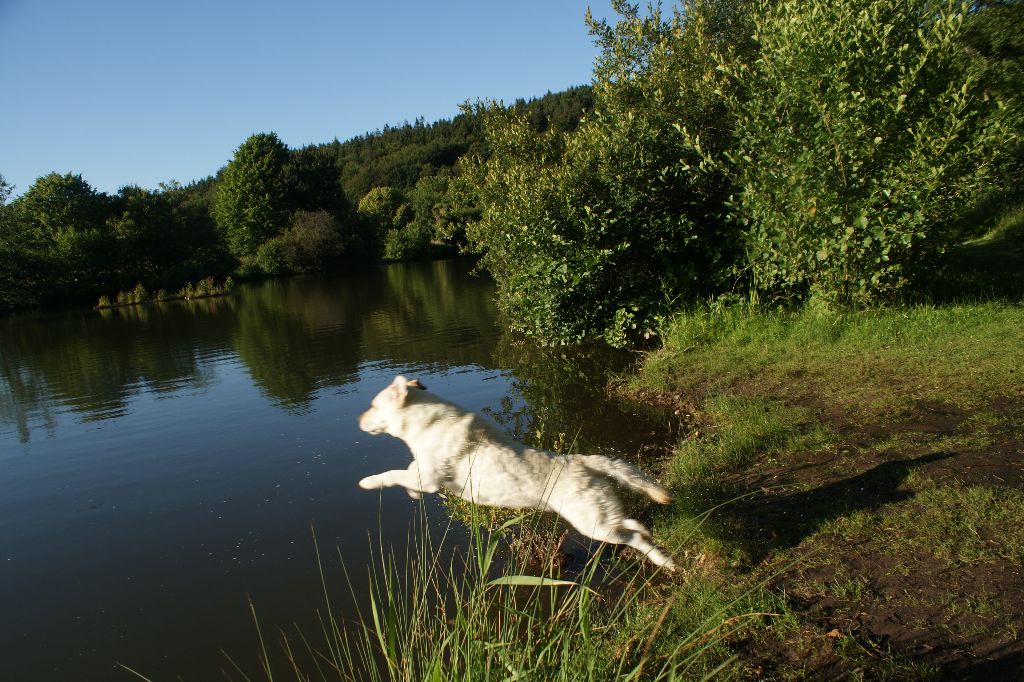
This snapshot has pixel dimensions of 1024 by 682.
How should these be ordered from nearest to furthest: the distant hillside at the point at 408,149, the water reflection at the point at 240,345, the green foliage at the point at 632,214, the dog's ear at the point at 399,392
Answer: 1. the dog's ear at the point at 399,392
2. the green foliage at the point at 632,214
3. the water reflection at the point at 240,345
4. the distant hillside at the point at 408,149

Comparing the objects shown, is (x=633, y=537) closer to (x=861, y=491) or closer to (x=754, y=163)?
(x=861, y=491)

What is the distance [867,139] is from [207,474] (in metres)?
11.7

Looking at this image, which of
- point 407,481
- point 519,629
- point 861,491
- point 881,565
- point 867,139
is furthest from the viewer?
point 867,139

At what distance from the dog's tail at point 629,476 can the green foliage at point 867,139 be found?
7.28 meters

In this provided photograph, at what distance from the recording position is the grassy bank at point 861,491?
3631 mm

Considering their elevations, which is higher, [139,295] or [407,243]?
[407,243]

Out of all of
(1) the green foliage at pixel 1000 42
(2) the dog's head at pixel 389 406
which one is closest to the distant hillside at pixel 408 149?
(1) the green foliage at pixel 1000 42

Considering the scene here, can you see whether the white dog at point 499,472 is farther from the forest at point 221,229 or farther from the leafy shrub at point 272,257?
the leafy shrub at point 272,257

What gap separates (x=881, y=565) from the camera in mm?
4266

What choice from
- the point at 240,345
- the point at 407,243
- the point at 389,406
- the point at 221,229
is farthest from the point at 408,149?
the point at 389,406

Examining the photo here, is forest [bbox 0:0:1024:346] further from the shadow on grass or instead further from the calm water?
the shadow on grass

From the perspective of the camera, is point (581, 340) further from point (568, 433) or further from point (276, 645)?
point (276, 645)

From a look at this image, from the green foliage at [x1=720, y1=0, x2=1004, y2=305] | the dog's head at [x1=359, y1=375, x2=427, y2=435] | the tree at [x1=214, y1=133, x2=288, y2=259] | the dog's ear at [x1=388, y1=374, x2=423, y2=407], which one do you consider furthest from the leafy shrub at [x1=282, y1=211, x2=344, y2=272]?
the dog's ear at [x1=388, y1=374, x2=423, y2=407]

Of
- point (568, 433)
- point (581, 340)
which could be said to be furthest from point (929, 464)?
→ point (581, 340)
